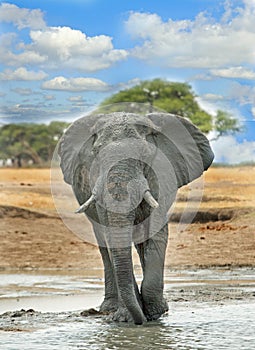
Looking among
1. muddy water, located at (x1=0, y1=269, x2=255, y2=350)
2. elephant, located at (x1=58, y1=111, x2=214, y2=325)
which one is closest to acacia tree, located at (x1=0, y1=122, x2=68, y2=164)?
muddy water, located at (x1=0, y1=269, x2=255, y2=350)

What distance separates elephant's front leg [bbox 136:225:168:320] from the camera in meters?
10.0

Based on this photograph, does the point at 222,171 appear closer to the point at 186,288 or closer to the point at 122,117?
the point at 186,288

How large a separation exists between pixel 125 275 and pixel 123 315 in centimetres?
62

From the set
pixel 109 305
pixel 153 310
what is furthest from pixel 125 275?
pixel 109 305

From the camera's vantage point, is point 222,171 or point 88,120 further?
point 222,171

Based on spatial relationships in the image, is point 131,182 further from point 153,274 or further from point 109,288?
point 109,288

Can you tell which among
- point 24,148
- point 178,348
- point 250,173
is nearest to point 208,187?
point 250,173

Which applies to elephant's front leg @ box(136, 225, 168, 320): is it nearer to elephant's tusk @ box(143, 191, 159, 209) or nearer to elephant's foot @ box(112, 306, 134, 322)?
elephant's foot @ box(112, 306, 134, 322)

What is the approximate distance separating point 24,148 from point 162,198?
36.3m

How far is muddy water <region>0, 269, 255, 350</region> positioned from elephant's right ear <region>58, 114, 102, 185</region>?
1.36 meters

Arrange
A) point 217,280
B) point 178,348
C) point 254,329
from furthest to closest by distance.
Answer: point 217,280, point 254,329, point 178,348

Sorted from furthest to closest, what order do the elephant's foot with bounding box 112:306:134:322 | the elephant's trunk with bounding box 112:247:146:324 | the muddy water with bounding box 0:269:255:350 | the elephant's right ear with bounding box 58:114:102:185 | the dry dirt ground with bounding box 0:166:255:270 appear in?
the dry dirt ground with bounding box 0:166:255:270
the elephant's right ear with bounding box 58:114:102:185
the elephant's foot with bounding box 112:306:134:322
the elephant's trunk with bounding box 112:247:146:324
the muddy water with bounding box 0:269:255:350

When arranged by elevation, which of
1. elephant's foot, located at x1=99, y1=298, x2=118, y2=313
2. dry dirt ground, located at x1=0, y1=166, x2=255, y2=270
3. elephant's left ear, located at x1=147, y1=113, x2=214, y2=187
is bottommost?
dry dirt ground, located at x1=0, y1=166, x2=255, y2=270

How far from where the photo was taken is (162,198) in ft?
33.2
